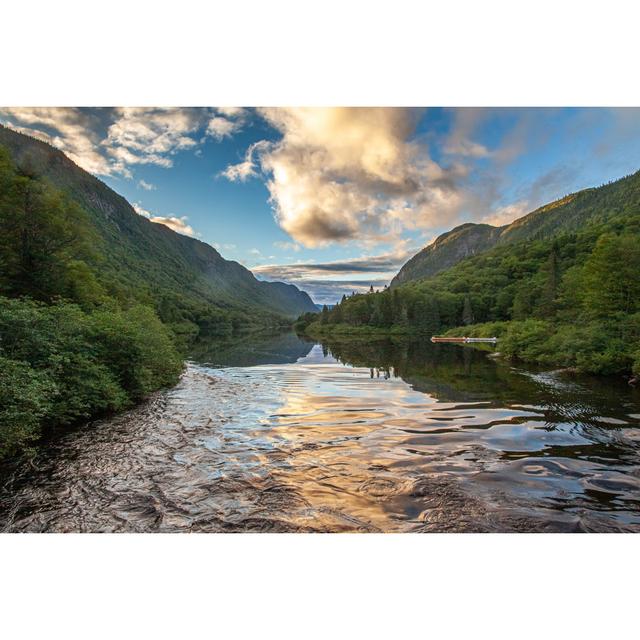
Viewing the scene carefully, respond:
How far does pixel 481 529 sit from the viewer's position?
505 cm

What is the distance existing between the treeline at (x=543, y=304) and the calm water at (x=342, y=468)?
277 inches

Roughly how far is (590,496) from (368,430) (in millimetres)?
4714

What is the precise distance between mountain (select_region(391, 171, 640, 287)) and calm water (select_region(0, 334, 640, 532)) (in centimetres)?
6883

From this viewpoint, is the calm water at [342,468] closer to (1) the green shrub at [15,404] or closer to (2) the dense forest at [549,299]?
(1) the green shrub at [15,404]

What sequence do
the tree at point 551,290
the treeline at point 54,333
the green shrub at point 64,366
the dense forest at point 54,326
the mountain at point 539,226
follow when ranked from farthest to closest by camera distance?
the mountain at point 539,226, the tree at point 551,290, the dense forest at point 54,326, the treeline at point 54,333, the green shrub at point 64,366

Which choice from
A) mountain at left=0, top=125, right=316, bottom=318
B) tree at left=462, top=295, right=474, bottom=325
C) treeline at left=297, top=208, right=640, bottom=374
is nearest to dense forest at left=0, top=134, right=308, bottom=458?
treeline at left=297, top=208, right=640, bottom=374

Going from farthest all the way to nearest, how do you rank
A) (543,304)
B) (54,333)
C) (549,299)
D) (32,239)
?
1. (543,304)
2. (549,299)
3. (32,239)
4. (54,333)

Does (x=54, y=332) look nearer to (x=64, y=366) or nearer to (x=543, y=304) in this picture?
(x=64, y=366)

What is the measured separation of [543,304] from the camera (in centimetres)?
4212

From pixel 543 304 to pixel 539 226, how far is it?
9693 cm

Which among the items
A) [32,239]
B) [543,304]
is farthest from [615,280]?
[32,239]

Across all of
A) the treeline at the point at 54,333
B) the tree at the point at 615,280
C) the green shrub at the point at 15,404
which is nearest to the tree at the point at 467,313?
the tree at the point at 615,280

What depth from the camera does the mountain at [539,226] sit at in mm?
93688
